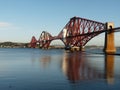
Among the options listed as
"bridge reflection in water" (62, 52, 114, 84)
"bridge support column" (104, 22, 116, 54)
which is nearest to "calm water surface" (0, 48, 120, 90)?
"bridge reflection in water" (62, 52, 114, 84)

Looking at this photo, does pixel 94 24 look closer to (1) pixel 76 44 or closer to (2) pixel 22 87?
(1) pixel 76 44

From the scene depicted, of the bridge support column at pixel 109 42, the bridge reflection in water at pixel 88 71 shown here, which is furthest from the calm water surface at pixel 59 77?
the bridge support column at pixel 109 42

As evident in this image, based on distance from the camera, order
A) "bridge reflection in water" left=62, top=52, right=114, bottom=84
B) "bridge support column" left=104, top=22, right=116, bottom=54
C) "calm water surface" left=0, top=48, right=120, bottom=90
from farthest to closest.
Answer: "bridge support column" left=104, top=22, right=116, bottom=54 → "bridge reflection in water" left=62, top=52, right=114, bottom=84 → "calm water surface" left=0, top=48, right=120, bottom=90

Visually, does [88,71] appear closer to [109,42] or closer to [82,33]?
[109,42]

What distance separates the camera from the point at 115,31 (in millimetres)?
93375

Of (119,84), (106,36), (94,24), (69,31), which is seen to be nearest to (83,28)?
(94,24)

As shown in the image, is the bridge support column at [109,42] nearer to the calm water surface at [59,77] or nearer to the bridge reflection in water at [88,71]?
the bridge reflection in water at [88,71]

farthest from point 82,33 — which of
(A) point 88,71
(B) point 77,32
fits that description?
(A) point 88,71

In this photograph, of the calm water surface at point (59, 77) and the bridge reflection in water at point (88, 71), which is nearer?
the calm water surface at point (59, 77)

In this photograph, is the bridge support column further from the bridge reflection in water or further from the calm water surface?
the calm water surface

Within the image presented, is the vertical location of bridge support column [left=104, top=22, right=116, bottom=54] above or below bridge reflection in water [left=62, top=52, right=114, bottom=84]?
above

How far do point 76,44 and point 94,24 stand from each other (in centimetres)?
1319

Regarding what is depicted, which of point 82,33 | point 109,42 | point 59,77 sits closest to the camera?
point 59,77

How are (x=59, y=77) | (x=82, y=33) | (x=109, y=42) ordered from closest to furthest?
(x=59, y=77) < (x=109, y=42) < (x=82, y=33)
